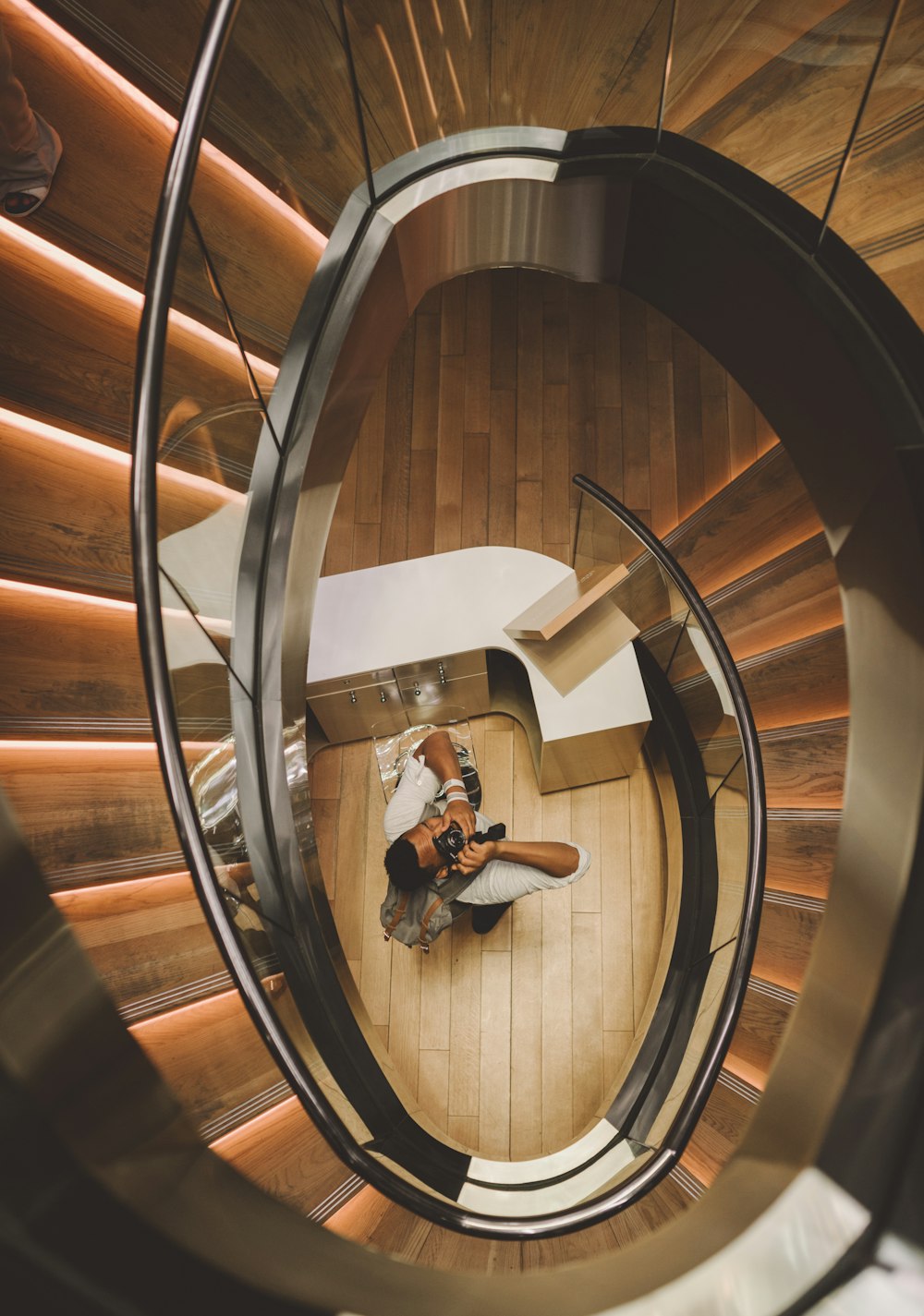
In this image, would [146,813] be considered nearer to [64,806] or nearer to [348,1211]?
[64,806]

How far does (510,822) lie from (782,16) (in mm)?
3504

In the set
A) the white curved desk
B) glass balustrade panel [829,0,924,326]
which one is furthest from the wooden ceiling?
the white curved desk

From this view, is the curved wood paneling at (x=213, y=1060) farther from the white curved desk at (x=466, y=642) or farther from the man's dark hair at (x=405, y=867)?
the white curved desk at (x=466, y=642)

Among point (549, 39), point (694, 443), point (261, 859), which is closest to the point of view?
point (261, 859)

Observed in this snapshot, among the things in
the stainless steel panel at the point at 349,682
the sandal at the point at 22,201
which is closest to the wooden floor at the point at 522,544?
the stainless steel panel at the point at 349,682

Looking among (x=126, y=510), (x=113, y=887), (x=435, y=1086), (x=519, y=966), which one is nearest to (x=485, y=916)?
(x=519, y=966)

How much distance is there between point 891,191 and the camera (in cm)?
241

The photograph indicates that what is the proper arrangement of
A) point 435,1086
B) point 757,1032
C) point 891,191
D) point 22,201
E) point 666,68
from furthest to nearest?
1. point 435,1086
2. point 757,1032
3. point 666,68
4. point 891,191
5. point 22,201

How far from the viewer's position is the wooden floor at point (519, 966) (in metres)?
3.60

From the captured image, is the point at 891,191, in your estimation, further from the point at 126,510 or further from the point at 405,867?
the point at 405,867

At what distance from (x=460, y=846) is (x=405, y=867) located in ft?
1.04

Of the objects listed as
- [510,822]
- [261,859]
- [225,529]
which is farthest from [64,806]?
[510,822]

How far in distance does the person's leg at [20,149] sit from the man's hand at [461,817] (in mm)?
2645

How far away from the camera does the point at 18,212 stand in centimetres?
208
